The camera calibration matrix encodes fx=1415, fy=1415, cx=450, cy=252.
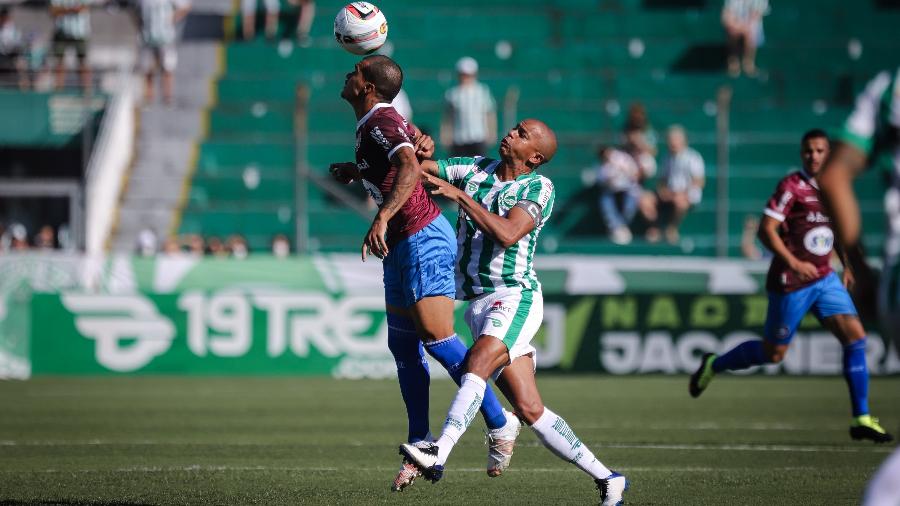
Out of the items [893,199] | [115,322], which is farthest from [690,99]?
[893,199]

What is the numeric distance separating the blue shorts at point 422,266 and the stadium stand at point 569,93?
12517 mm

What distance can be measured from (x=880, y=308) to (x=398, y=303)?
349 centimetres

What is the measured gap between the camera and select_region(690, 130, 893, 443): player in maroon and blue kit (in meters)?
11.2

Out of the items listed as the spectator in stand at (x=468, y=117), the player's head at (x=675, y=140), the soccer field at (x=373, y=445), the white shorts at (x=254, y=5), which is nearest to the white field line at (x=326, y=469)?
the soccer field at (x=373, y=445)

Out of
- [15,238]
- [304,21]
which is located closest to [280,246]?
[15,238]

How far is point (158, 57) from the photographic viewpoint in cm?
2480

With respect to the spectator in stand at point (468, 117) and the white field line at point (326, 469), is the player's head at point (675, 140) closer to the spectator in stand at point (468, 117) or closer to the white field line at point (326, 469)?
the spectator in stand at point (468, 117)

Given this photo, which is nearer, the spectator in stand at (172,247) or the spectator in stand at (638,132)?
the spectator in stand at (172,247)

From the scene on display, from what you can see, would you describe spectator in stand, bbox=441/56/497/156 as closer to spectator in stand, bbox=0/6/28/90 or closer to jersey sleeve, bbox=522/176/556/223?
spectator in stand, bbox=0/6/28/90

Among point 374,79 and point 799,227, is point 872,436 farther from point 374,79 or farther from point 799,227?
point 374,79

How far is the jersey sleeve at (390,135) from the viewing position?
25.1 feet

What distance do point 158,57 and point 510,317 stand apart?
18.4 meters

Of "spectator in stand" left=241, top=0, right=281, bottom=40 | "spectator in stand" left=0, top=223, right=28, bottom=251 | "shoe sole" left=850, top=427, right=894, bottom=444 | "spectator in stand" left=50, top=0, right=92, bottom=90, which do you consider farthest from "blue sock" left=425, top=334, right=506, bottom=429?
"spectator in stand" left=241, top=0, right=281, bottom=40

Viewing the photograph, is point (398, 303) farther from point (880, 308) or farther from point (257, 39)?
point (257, 39)
